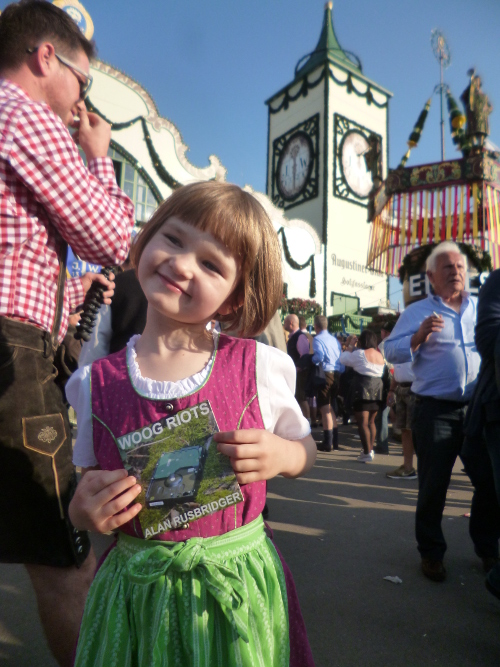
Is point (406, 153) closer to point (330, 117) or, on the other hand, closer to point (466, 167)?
point (466, 167)

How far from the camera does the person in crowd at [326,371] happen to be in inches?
262

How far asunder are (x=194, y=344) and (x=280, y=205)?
25251 millimetres

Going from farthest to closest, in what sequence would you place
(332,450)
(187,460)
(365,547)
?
(332,450)
(365,547)
(187,460)

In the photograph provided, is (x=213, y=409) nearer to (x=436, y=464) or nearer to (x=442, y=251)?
(x=436, y=464)

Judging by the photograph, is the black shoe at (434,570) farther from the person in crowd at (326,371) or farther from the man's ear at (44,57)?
the person in crowd at (326,371)

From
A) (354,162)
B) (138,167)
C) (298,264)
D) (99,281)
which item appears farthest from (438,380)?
(354,162)

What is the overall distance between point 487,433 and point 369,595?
1.08 meters

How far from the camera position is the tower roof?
23.4 meters

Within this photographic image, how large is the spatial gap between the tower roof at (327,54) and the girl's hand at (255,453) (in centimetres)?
2606

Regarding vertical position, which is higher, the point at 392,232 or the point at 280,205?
the point at 280,205

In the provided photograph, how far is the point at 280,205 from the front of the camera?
25297mm

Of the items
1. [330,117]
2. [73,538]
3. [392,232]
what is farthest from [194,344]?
[330,117]

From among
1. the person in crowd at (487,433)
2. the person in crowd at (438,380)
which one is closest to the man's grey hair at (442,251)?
the person in crowd at (438,380)

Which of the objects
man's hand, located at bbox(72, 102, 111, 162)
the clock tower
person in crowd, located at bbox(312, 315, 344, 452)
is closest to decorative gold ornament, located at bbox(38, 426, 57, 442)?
man's hand, located at bbox(72, 102, 111, 162)
